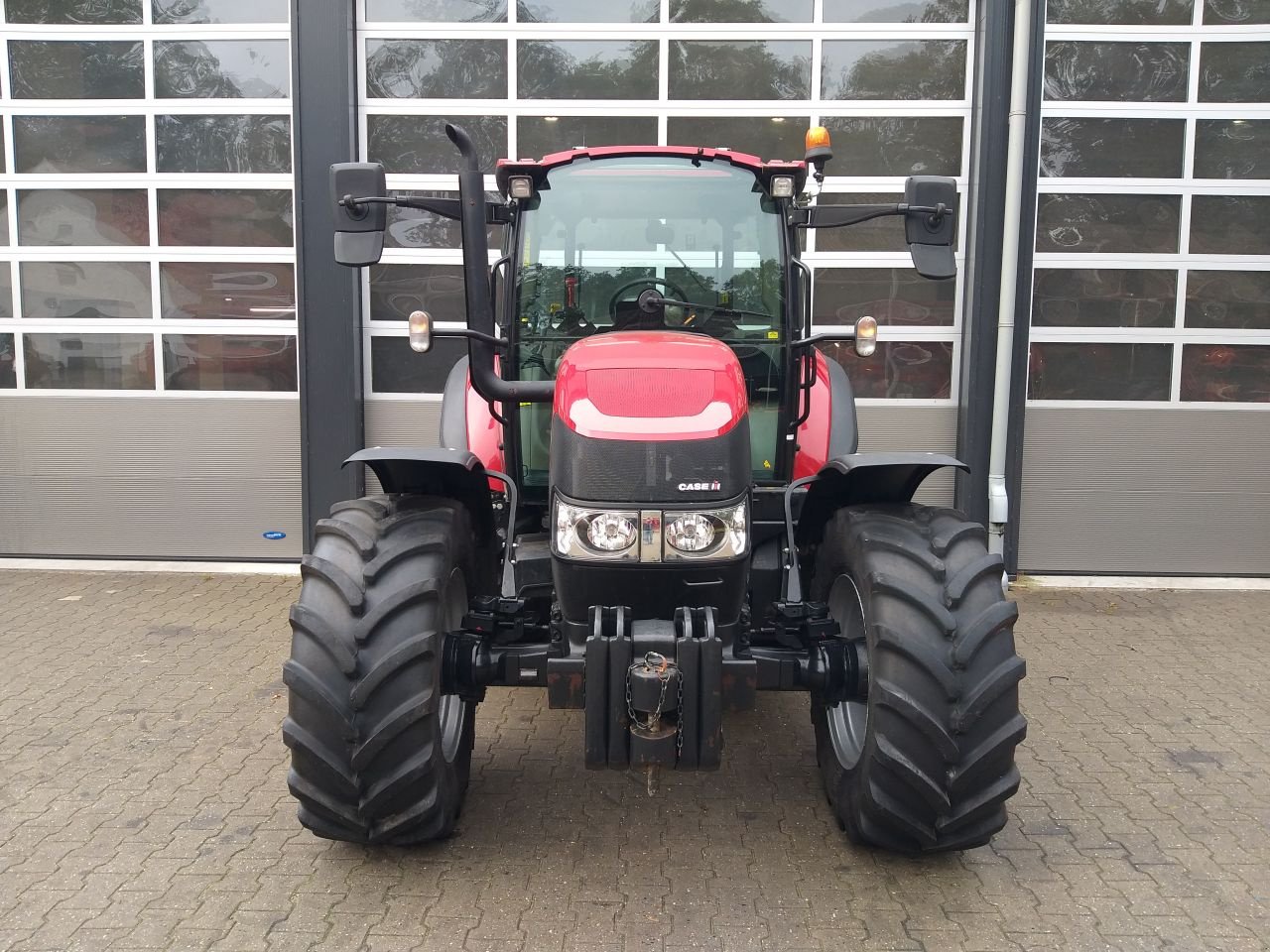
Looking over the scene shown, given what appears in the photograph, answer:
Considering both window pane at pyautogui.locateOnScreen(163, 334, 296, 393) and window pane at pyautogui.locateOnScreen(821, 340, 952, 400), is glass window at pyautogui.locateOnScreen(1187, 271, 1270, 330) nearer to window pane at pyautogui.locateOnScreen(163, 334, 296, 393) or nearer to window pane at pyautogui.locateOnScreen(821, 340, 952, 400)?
window pane at pyautogui.locateOnScreen(821, 340, 952, 400)

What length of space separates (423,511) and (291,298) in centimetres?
436

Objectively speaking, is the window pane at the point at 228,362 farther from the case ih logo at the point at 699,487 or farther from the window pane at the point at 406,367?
the case ih logo at the point at 699,487

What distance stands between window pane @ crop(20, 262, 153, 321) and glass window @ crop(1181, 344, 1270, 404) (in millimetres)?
7239

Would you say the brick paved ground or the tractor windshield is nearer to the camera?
the brick paved ground

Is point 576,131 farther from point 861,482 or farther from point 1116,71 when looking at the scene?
point 861,482

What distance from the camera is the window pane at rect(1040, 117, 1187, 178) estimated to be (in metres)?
6.78

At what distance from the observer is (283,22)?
6.84 m

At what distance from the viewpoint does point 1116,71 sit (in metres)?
6.75

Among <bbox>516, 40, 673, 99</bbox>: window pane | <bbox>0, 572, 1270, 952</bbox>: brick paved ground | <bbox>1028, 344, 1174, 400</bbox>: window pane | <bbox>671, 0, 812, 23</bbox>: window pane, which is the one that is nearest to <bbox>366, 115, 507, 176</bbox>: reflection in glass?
<bbox>516, 40, 673, 99</bbox>: window pane

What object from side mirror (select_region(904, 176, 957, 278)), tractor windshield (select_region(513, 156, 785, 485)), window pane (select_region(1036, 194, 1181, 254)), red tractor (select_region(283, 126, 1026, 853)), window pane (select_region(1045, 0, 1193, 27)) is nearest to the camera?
red tractor (select_region(283, 126, 1026, 853))

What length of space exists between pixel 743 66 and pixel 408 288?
275 centimetres

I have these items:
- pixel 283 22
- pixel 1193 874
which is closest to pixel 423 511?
pixel 1193 874

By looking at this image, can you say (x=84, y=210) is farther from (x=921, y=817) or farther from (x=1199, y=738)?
(x=1199, y=738)

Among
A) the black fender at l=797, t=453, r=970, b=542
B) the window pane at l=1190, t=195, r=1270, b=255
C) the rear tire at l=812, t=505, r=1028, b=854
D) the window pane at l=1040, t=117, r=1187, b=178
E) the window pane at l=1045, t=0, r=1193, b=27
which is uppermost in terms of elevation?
the window pane at l=1045, t=0, r=1193, b=27
